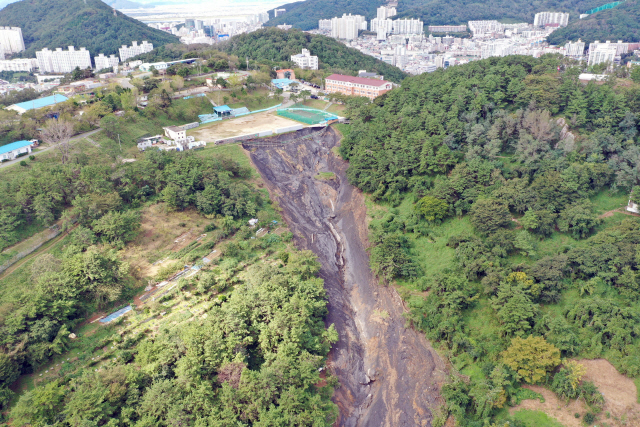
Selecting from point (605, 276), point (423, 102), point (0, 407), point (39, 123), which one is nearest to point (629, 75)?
point (423, 102)

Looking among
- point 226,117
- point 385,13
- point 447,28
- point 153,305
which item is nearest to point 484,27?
point 447,28

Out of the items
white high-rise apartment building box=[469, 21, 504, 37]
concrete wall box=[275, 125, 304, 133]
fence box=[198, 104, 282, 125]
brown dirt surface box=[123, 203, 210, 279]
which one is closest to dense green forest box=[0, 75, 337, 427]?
brown dirt surface box=[123, 203, 210, 279]

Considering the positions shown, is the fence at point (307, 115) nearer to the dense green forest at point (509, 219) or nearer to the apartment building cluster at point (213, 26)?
the dense green forest at point (509, 219)

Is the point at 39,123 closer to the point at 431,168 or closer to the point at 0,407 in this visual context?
the point at 0,407

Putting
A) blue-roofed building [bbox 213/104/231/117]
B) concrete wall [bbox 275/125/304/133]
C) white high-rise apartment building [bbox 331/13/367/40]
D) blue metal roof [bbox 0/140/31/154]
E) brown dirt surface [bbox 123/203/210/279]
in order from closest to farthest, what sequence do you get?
brown dirt surface [bbox 123/203/210/279] → blue metal roof [bbox 0/140/31/154] → concrete wall [bbox 275/125/304/133] → blue-roofed building [bbox 213/104/231/117] → white high-rise apartment building [bbox 331/13/367/40]

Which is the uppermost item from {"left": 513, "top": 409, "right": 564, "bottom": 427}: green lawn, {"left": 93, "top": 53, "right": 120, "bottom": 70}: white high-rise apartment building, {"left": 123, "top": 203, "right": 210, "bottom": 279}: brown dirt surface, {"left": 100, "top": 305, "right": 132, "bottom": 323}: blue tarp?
{"left": 93, "top": 53, "right": 120, "bottom": 70}: white high-rise apartment building

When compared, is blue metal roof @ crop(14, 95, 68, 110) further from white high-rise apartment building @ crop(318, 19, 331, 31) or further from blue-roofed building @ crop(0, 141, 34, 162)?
white high-rise apartment building @ crop(318, 19, 331, 31)
